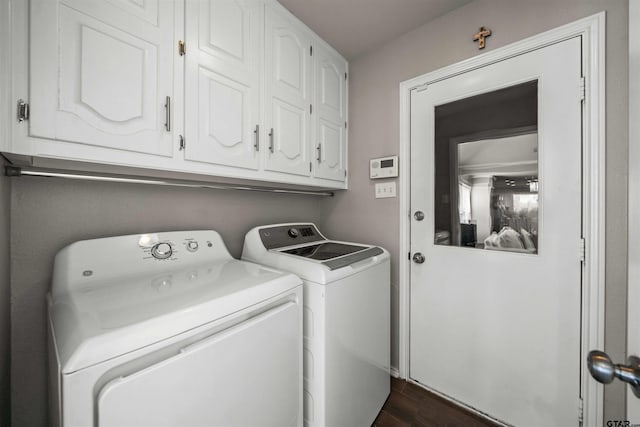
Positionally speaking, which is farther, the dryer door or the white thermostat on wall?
the white thermostat on wall

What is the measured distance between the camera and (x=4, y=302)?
3.01 ft

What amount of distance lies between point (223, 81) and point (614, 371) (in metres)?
1.66

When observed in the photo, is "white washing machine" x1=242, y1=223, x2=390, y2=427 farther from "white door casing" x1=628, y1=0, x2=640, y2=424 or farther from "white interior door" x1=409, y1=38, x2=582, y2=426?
"white door casing" x1=628, y1=0, x2=640, y2=424

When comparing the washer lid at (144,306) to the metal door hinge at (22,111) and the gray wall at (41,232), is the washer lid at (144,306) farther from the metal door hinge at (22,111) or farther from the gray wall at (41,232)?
the metal door hinge at (22,111)

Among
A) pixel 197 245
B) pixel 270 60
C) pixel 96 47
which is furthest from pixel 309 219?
pixel 96 47

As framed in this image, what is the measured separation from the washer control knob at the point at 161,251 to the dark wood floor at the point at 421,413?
1.59 meters

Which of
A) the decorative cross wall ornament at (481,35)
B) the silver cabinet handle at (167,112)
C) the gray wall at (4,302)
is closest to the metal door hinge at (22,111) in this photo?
the gray wall at (4,302)

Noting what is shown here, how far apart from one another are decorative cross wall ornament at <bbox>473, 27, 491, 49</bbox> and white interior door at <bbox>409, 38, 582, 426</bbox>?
6.3 inches

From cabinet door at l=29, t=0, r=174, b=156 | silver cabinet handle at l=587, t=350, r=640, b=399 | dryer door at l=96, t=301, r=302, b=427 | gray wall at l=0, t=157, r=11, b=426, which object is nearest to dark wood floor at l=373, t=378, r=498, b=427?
dryer door at l=96, t=301, r=302, b=427

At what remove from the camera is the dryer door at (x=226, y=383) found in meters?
0.63

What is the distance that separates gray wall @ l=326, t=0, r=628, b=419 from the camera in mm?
1161

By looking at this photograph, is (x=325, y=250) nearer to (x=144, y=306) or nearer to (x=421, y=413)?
(x=144, y=306)

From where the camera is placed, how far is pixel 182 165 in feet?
3.68

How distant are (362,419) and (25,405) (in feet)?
5.22
